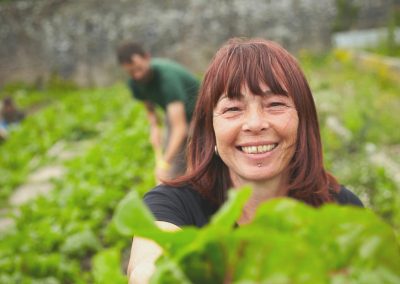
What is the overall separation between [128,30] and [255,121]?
15.5 m

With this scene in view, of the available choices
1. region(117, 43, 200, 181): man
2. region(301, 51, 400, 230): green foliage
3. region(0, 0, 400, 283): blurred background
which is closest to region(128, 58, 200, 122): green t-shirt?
region(117, 43, 200, 181): man

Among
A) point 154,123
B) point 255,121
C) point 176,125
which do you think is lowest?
point 154,123

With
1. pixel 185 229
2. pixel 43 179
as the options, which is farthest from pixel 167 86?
pixel 43 179

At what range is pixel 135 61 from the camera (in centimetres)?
440

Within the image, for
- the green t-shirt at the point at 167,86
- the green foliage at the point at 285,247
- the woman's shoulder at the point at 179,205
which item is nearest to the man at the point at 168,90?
the green t-shirt at the point at 167,86

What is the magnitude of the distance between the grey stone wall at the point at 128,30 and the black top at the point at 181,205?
547 inches

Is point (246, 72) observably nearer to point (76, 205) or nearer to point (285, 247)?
point (285, 247)

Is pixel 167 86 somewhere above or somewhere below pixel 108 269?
above

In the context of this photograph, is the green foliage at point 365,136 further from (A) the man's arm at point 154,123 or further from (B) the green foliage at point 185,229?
(A) the man's arm at point 154,123

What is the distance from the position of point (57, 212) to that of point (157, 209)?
4.20 m

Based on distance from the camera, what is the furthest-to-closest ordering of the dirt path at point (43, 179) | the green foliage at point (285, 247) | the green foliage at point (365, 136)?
the dirt path at point (43, 179) → the green foliage at point (365, 136) → the green foliage at point (285, 247)

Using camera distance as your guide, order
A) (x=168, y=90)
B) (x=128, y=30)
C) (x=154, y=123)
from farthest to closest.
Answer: (x=128, y=30) → (x=154, y=123) → (x=168, y=90)

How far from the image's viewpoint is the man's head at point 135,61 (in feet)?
14.5

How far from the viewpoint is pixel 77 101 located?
42.4ft
